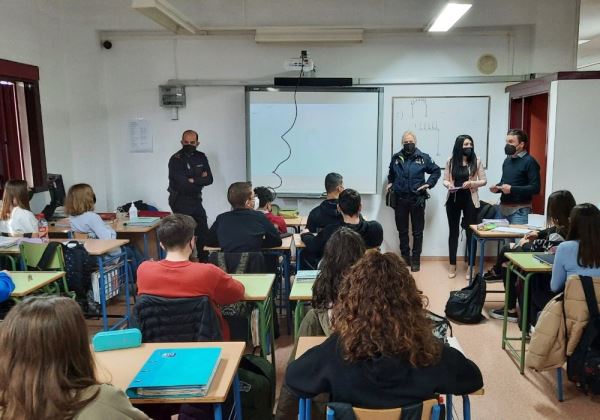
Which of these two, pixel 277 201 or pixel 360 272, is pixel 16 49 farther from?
pixel 360 272

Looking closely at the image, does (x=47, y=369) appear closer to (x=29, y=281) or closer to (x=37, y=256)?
(x=29, y=281)

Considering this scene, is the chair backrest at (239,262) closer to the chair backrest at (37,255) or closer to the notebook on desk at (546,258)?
the chair backrest at (37,255)

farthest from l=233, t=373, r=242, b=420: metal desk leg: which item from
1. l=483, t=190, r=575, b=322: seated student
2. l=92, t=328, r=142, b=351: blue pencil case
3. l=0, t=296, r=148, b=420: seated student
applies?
l=483, t=190, r=575, b=322: seated student

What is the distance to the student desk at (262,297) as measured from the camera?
9.21 feet

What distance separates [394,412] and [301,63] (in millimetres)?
5137

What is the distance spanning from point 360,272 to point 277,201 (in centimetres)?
502

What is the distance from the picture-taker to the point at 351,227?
3529mm

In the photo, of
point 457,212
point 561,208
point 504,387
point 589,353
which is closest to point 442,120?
point 457,212

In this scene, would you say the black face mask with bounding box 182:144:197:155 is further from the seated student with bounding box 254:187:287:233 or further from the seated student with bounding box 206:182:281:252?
the seated student with bounding box 206:182:281:252

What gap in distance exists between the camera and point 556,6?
5910 millimetres

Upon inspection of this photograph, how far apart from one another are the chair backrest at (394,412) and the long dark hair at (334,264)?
2.73ft

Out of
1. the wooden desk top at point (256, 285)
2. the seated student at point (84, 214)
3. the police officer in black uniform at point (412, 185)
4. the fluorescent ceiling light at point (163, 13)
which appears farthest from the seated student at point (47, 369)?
the police officer in black uniform at point (412, 185)

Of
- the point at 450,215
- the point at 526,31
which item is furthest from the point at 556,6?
the point at 450,215

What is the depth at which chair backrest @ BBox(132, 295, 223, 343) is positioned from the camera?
2363 mm
